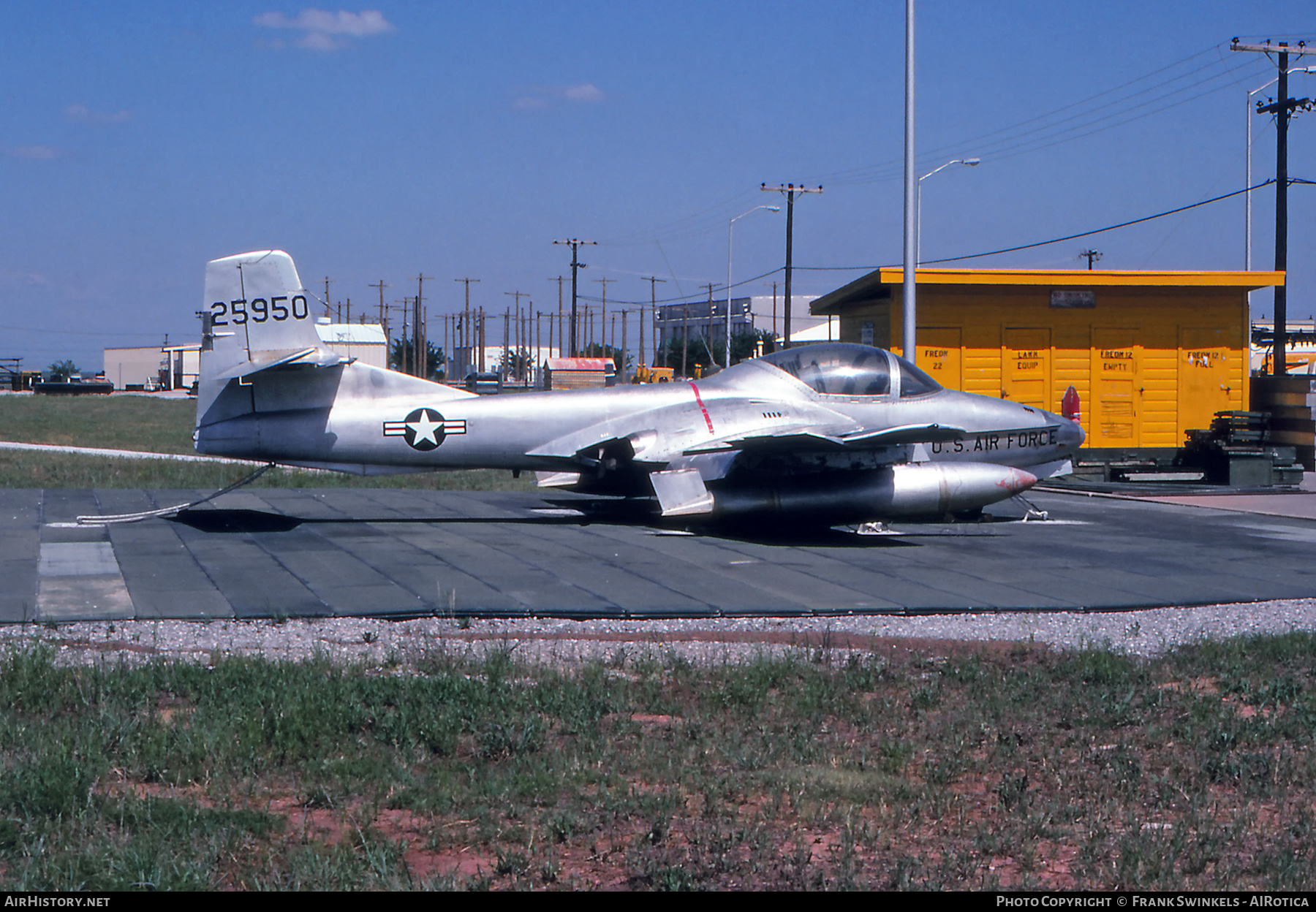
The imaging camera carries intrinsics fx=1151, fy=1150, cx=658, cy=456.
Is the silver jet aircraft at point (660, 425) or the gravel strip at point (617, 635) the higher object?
the silver jet aircraft at point (660, 425)

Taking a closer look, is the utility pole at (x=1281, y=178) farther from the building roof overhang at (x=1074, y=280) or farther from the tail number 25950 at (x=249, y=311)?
the tail number 25950 at (x=249, y=311)

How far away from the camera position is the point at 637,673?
7.07m

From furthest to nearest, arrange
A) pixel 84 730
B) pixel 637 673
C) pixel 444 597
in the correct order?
pixel 444 597, pixel 637 673, pixel 84 730

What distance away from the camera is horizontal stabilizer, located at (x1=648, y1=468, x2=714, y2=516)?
45.0 ft

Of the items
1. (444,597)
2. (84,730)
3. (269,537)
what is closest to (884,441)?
(444,597)

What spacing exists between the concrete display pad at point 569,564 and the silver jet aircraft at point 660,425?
2.25 feet

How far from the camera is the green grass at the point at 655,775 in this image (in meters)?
4.20

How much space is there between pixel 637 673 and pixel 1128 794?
299cm

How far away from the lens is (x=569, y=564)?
457 inches

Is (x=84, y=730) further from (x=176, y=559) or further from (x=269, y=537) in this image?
(x=269, y=537)

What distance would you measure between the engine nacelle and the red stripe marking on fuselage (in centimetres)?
81

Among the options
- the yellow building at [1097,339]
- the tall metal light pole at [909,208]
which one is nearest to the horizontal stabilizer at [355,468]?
the tall metal light pole at [909,208]

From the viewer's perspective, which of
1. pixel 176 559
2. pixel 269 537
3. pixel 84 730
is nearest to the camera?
pixel 84 730

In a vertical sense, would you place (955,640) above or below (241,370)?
below
